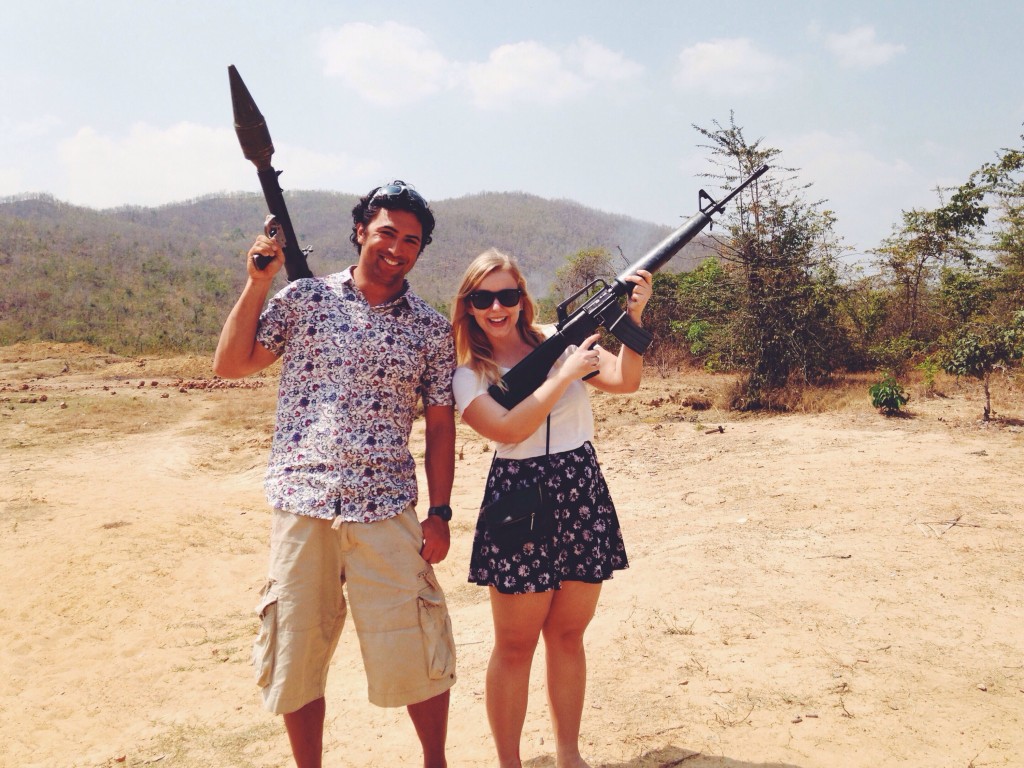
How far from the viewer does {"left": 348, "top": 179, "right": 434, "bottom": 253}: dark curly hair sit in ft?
7.13

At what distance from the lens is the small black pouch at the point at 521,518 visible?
6.95ft

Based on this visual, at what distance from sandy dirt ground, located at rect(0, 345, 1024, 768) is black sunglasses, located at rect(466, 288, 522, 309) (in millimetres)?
1805

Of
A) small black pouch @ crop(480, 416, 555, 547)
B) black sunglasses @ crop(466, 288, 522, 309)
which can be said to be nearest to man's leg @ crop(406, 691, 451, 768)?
small black pouch @ crop(480, 416, 555, 547)

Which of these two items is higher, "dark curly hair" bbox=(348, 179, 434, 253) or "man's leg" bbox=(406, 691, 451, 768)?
"dark curly hair" bbox=(348, 179, 434, 253)

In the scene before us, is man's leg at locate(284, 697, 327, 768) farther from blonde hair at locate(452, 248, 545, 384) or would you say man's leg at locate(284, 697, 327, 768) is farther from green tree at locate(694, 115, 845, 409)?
green tree at locate(694, 115, 845, 409)

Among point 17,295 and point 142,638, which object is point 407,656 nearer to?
point 142,638

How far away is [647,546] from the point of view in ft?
17.7

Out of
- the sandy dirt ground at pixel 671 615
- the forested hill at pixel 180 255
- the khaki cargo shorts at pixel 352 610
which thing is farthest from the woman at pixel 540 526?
the forested hill at pixel 180 255

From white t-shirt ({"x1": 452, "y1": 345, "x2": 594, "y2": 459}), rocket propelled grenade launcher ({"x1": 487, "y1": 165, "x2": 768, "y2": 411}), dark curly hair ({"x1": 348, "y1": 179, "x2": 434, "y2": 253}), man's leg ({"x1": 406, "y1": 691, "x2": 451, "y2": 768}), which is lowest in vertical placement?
man's leg ({"x1": 406, "y1": 691, "x2": 451, "y2": 768})

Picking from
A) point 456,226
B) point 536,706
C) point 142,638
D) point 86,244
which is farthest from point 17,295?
point 456,226

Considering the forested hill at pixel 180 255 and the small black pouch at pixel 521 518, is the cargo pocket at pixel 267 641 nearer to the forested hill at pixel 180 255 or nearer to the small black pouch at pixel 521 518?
the small black pouch at pixel 521 518

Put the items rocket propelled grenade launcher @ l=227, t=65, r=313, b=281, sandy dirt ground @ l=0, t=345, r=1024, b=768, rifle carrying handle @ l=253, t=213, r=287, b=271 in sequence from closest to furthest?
rifle carrying handle @ l=253, t=213, r=287, b=271 → rocket propelled grenade launcher @ l=227, t=65, r=313, b=281 → sandy dirt ground @ l=0, t=345, r=1024, b=768

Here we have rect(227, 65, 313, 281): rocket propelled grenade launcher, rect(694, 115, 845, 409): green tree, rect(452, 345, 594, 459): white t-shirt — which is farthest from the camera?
rect(694, 115, 845, 409): green tree

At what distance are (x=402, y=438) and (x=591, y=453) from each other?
0.64 m
